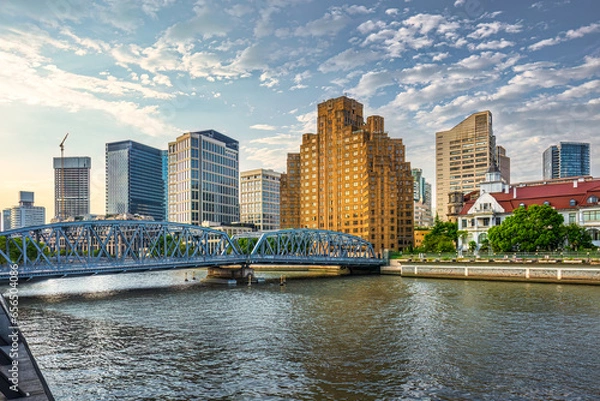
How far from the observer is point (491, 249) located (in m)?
103

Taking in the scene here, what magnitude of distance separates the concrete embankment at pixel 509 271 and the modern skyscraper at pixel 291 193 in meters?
87.2

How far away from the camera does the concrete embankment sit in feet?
245

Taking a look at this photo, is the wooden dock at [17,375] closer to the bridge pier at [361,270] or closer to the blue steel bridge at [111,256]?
the blue steel bridge at [111,256]

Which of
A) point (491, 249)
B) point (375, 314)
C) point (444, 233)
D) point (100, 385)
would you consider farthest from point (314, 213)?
point (100, 385)

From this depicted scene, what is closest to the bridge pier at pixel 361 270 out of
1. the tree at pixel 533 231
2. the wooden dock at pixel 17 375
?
the tree at pixel 533 231

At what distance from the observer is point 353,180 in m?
170

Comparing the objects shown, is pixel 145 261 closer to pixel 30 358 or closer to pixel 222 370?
pixel 222 370

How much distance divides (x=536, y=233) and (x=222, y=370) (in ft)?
272

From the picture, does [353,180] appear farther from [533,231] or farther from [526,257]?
[526,257]

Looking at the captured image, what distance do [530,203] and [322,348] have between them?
95.5m

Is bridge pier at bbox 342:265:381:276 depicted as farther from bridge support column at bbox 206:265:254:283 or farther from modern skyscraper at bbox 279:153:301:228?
modern skyscraper at bbox 279:153:301:228

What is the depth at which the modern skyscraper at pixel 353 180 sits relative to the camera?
15979 centimetres

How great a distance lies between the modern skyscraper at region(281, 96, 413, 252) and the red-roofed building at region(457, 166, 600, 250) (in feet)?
126

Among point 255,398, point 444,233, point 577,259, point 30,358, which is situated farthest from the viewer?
→ point 444,233
